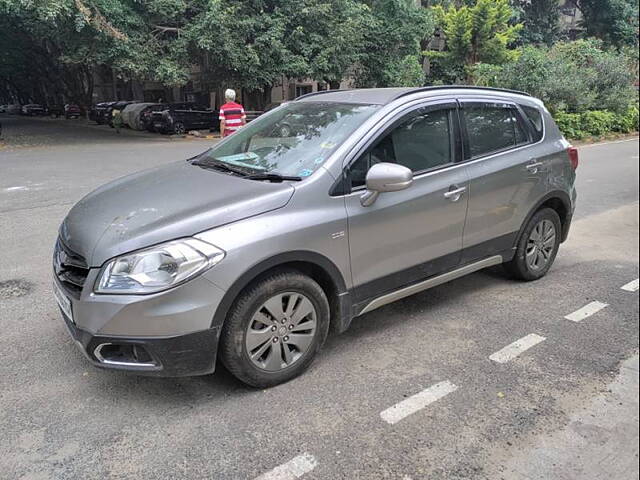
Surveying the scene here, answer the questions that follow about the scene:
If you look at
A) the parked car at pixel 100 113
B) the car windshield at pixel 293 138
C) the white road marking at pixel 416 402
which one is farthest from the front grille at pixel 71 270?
the parked car at pixel 100 113

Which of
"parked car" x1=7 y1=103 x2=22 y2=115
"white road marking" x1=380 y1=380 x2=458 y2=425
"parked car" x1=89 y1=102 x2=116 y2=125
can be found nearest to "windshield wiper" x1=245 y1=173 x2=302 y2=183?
"white road marking" x1=380 y1=380 x2=458 y2=425

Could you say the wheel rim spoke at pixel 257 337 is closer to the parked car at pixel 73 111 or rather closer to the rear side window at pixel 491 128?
the rear side window at pixel 491 128

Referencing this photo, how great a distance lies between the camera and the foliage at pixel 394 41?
79.8 feet

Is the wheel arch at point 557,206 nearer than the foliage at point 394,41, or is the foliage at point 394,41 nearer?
the wheel arch at point 557,206

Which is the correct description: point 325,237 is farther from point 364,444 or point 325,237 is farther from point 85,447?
point 85,447

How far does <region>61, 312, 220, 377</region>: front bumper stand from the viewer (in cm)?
279

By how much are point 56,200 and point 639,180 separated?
11084 mm

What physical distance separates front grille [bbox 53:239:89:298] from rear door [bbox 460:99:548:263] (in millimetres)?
2693

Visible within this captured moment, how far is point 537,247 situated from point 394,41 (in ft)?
72.5

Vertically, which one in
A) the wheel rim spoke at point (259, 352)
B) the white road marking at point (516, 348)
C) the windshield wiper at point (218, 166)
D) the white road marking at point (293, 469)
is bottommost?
the white road marking at point (293, 469)

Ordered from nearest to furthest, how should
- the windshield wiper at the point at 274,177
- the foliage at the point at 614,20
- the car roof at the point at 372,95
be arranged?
the windshield wiper at the point at 274,177 < the car roof at the point at 372,95 < the foliage at the point at 614,20

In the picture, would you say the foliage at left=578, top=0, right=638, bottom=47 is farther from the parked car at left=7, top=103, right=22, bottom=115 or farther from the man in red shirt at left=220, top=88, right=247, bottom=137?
the parked car at left=7, top=103, right=22, bottom=115

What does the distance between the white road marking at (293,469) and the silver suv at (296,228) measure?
636mm

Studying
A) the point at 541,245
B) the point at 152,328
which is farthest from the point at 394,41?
the point at 152,328
